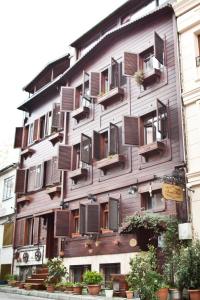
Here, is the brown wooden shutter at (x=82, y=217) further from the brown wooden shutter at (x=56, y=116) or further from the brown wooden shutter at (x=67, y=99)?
the brown wooden shutter at (x=56, y=116)

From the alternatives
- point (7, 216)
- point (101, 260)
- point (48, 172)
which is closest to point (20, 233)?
point (7, 216)

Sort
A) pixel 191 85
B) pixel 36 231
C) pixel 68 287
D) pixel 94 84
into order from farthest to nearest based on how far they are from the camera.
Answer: pixel 36 231, pixel 94 84, pixel 68 287, pixel 191 85

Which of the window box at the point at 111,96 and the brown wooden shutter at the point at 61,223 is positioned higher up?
the window box at the point at 111,96

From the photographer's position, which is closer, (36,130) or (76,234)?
(76,234)

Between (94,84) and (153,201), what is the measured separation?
24.4 ft

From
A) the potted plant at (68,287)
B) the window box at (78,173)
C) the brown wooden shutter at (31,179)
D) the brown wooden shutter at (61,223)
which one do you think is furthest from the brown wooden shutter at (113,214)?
the brown wooden shutter at (31,179)

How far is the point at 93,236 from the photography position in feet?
63.4

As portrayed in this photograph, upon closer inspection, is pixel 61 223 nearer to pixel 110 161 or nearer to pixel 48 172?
pixel 110 161

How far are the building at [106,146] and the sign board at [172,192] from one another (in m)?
0.71

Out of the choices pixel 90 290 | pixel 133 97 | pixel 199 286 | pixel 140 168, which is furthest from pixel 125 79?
pixel 199 286

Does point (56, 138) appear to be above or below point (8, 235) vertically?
above

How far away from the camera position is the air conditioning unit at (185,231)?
47.5 feet

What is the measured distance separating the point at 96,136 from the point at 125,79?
10.3ft

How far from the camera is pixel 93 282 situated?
54.0 feet
